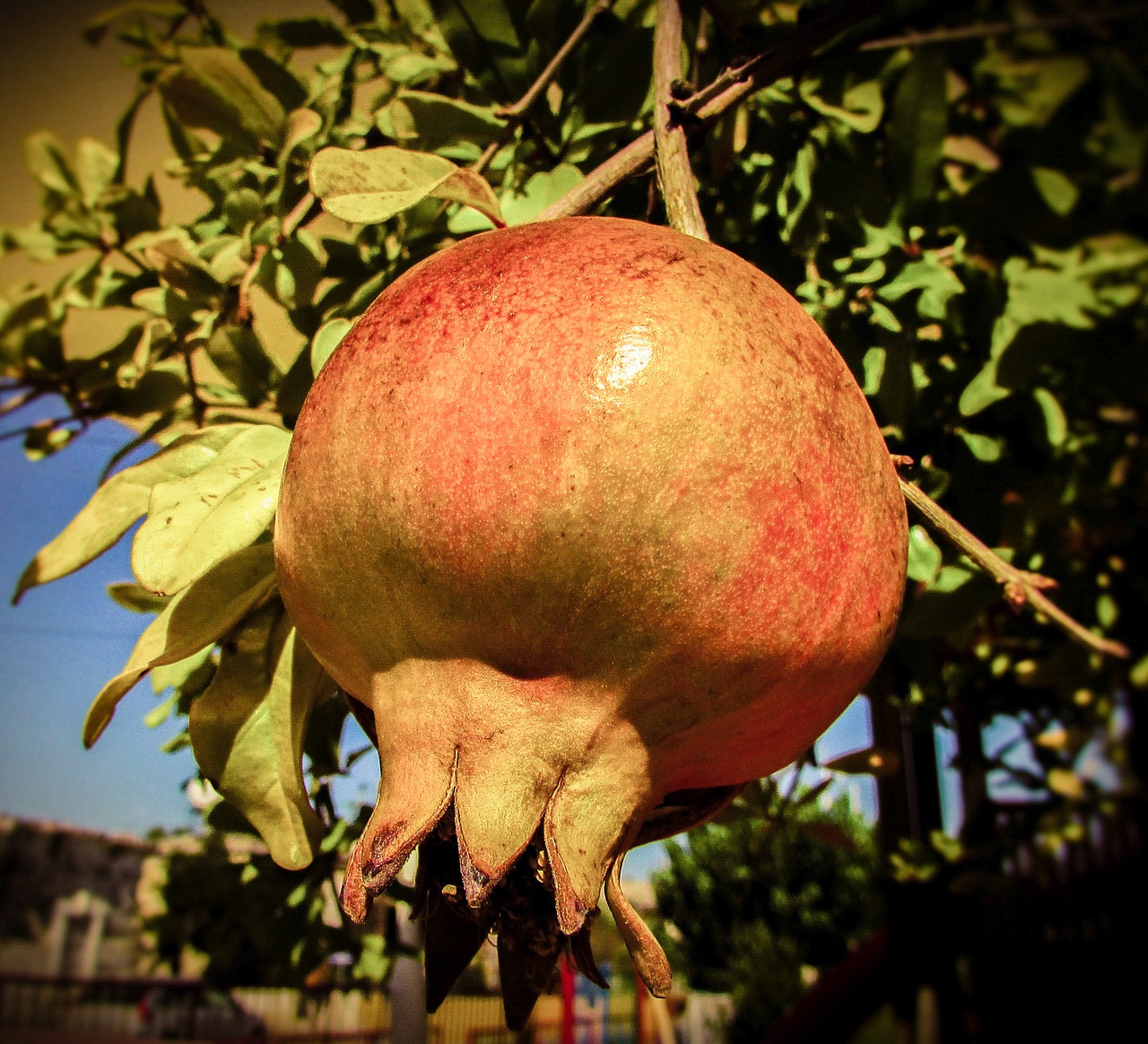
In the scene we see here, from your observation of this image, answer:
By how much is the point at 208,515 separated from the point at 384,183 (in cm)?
18

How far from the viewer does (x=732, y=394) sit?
0.33 m

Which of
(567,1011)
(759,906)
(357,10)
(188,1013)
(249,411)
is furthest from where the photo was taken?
(759,906)

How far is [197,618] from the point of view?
415 millimetres

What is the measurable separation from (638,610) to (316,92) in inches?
24.5

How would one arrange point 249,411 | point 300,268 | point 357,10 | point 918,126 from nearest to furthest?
point 918,126, point 300,268, point 249,411, point 357,10

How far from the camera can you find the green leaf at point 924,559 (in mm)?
563

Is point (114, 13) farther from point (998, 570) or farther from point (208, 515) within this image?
point (998, 570)

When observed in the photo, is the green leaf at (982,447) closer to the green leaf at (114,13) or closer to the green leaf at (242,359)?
the green leaf at (242,359)

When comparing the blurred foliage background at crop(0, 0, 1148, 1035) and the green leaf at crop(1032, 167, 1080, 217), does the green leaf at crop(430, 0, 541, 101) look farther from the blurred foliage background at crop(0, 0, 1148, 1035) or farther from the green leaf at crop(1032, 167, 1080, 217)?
the green leaf at crop(1032, 167, 1080, 217)

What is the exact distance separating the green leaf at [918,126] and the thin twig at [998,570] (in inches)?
7.4

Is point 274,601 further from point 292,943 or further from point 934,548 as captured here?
point 292,943

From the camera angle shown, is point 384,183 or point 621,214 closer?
point 384,183

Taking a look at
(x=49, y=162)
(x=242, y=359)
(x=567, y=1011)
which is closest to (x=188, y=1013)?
(x=567, y=1011)

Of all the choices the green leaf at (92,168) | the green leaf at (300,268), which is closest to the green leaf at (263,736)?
the green leaf at (300,268)
